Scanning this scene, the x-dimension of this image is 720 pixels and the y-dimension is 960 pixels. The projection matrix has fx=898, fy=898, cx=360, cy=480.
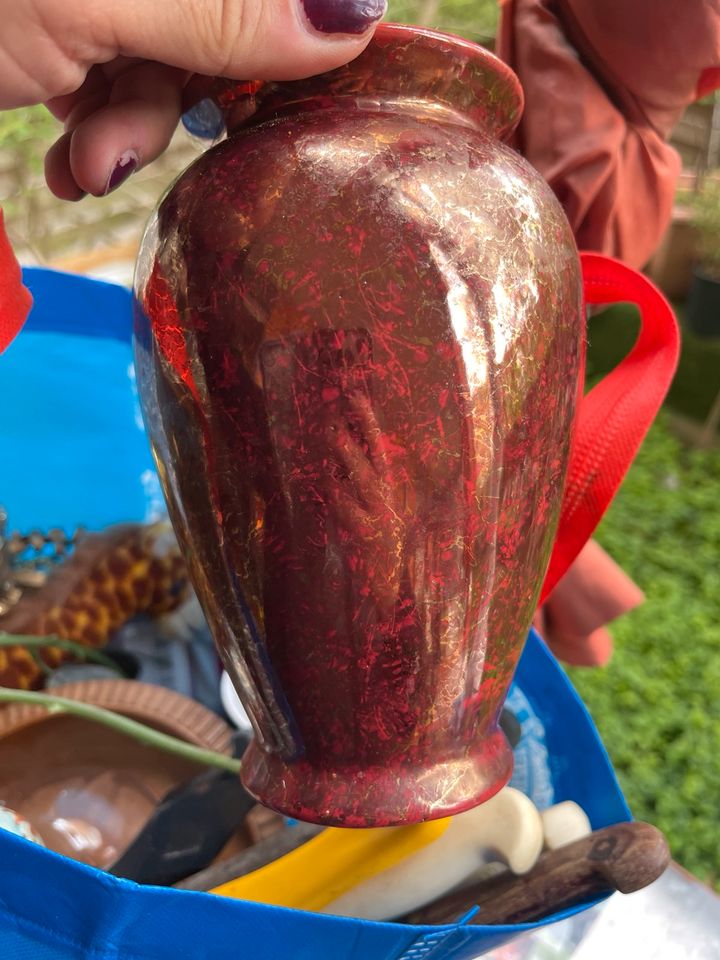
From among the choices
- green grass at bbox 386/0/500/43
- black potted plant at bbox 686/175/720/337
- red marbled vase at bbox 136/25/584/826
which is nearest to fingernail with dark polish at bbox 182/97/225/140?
red marbled vase at bbox 136/25/584/826

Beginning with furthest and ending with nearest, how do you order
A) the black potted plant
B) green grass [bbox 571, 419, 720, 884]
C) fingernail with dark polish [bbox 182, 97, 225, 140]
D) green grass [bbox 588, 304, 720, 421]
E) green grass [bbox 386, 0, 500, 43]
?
the black potted plant → green grass [bbox 588, 304, 720, 421] → green grass [bbox 386, 0, 500, 43] → green grass [bbox 571, 419, 720, 884] → fingernail with dark polish [bbox 182, 97, 225, 140]

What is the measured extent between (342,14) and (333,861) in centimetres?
34

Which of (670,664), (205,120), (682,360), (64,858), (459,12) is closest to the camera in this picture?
(64,858)

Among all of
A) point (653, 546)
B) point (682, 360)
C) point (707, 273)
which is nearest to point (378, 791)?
point (653, 546)

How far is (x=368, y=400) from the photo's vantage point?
29 centimetres

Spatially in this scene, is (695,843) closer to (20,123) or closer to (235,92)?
(235,92)

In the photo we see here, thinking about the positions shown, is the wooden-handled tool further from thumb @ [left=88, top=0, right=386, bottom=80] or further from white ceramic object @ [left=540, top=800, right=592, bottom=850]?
thumb @ [left=88, top=0, right=386, bottom=80]

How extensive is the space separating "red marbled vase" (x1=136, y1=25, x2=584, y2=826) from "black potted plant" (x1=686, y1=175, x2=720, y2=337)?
202 centimetres

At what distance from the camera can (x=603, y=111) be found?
50 centimetres

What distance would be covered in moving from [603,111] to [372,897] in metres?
0.43

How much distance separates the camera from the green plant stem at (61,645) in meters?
0.54

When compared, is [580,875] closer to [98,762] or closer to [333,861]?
[333,861]

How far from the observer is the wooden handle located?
42 centimetres

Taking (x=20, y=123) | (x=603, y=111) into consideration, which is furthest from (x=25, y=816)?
(x=20, y=123)
